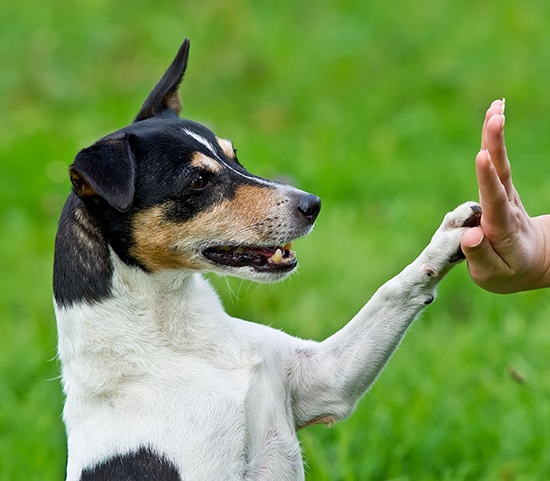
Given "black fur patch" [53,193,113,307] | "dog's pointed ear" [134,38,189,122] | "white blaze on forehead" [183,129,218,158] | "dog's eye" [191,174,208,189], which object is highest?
"dog's pointed ear" [134,38,189,122]

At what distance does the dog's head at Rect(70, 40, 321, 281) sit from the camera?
3514mm

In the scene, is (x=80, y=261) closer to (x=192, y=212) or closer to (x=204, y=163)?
(x=192, y=212)

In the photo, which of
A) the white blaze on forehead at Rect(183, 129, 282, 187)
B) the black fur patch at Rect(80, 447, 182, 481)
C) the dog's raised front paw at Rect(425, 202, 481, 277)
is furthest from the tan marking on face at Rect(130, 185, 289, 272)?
the black fur patch at Rect(80, 447, 182, 481)

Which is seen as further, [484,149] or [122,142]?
[122,142]

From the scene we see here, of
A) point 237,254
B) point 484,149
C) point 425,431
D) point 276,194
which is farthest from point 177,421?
point 425,431

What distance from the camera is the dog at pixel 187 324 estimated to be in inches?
128

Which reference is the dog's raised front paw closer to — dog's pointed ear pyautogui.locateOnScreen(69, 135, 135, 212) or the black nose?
the black nose

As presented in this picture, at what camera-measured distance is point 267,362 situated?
3.47 m

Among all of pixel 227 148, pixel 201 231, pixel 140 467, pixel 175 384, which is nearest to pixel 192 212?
pixel 201 231

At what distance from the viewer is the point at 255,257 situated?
3604mm

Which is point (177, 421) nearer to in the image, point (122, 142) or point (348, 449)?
point (122, 142)

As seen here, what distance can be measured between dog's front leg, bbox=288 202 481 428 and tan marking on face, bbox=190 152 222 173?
0.74m

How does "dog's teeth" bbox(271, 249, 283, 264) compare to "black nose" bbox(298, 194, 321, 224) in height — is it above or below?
below

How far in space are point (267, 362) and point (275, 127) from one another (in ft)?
21.6
